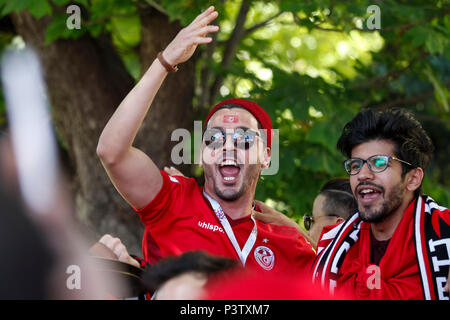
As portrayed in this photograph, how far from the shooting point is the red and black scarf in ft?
8.93

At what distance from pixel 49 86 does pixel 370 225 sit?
14.9 feet

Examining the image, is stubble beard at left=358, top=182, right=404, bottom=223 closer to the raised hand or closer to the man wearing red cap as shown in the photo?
the man wearing red cap

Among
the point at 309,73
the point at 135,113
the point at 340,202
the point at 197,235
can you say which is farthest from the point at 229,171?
the point at 309,73

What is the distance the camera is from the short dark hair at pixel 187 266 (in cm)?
171

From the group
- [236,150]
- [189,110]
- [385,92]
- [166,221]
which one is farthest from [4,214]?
→ [385,92]

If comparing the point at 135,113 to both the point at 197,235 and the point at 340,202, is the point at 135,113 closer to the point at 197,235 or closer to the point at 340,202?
the point at 197,235

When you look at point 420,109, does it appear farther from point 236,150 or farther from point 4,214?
point 4,214

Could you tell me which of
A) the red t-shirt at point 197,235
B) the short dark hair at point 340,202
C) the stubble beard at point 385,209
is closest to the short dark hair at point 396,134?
the stubble beard at point 385,209

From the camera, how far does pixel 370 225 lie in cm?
328

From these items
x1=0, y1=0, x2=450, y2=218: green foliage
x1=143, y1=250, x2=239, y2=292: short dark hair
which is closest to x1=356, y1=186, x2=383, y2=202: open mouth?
x1=143, y1=250, x2=239, y2=292: short dark hair

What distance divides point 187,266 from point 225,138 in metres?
1.91

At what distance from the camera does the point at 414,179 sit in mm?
3238

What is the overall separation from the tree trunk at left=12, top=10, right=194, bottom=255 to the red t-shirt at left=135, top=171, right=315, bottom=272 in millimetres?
2924

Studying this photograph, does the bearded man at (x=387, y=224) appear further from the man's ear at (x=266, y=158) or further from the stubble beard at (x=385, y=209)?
the man's ear at (x=266, y=158)
